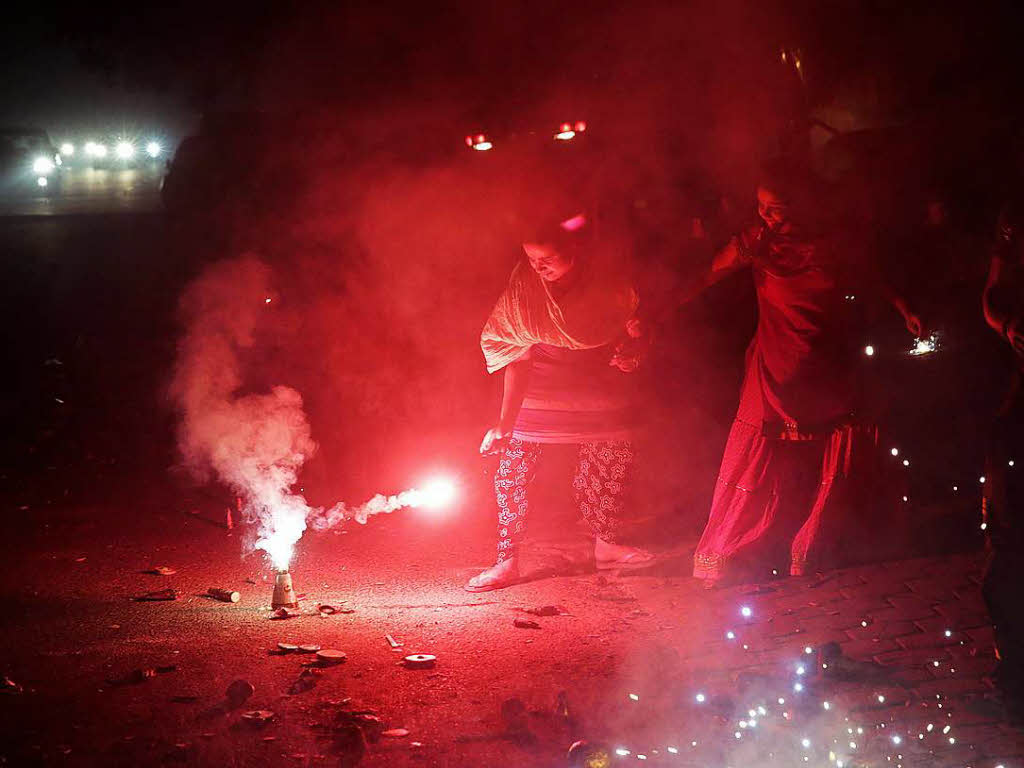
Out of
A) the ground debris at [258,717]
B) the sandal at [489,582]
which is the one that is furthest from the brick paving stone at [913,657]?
the ground debris at [258,717]

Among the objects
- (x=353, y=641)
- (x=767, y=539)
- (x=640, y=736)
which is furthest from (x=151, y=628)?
(x=767, y=539)

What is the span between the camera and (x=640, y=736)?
3.96 metres

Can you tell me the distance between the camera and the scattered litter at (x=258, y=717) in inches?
157

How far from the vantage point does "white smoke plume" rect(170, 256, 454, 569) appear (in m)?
6.76

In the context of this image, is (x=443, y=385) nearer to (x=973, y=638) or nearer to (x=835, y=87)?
(x=835, y=87)

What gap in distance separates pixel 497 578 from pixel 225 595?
1817mm

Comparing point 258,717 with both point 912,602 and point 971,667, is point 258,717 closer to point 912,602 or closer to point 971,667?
point 971,667

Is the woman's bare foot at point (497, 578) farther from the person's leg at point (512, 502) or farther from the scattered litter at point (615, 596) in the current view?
the scattered litter at point (615, 596)

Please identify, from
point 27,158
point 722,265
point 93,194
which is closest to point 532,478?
point 722,265

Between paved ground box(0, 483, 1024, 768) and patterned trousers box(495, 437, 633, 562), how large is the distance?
38 cm

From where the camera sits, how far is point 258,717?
4.01 m

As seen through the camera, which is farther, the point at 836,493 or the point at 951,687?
the point at 836,493

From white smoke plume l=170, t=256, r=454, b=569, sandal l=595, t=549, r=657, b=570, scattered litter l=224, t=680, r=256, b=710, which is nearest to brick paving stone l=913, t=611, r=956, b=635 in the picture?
sandal l=595, t=549, r=657, b=570

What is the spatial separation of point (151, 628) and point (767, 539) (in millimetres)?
3866
